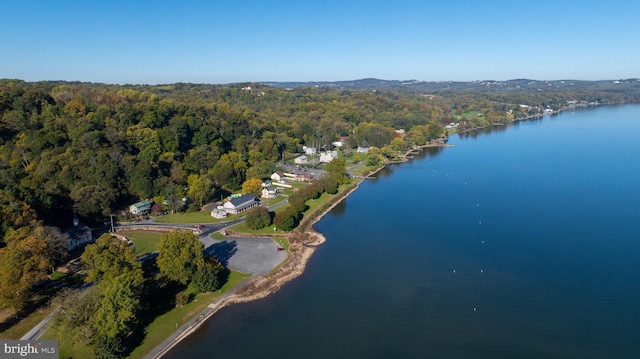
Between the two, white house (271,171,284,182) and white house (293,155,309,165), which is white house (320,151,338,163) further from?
white house (271,171,284,182)

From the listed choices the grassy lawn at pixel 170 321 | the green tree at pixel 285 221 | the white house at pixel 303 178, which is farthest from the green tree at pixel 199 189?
the grassy lawn at pixel 170 321

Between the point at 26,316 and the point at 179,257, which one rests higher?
the point at 179,257

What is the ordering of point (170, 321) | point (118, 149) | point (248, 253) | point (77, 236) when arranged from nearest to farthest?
point (170, 321)
point (248, 253)
point (77, 236)
point (118, 149)

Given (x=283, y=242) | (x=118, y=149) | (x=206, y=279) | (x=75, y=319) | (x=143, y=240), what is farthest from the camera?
(x=118, y=149)

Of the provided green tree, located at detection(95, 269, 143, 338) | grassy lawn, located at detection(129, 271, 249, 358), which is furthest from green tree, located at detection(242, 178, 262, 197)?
green tree, located at detection(95, 269, 143, 338)

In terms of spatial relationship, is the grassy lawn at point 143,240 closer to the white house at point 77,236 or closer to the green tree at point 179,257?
the white house at point 77,236

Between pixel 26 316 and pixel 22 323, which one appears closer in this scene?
pixel 22 323

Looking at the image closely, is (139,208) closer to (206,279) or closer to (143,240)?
(143,240)

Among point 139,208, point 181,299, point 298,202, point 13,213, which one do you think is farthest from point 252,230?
point 13,213

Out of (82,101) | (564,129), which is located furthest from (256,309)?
(564,129)
